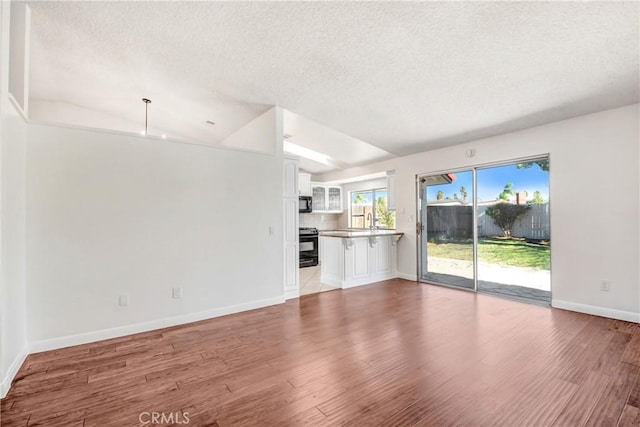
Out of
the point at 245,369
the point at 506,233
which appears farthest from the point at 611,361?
the point at 245,369

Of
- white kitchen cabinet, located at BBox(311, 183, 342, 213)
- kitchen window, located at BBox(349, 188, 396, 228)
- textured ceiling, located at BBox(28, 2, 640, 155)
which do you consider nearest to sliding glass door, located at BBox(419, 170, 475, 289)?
textured ceiling, located at BBox(28, 2, 640, 155)

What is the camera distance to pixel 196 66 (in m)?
3.37

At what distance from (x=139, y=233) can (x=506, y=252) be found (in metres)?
5.07

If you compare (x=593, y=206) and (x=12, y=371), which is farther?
(x=593, y=206)

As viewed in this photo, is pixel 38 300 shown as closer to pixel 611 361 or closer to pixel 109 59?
pixel 109 59

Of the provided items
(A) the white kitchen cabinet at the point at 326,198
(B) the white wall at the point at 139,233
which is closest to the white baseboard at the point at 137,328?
(B) the white wall at the point at 139,233

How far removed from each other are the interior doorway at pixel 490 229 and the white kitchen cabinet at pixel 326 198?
3.12 meters

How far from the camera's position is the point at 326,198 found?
320 inches

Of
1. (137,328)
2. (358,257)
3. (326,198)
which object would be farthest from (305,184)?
(137,328)

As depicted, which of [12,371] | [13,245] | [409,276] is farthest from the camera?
[409,276]

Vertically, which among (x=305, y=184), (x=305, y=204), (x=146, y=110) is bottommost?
(x=305, y=204)

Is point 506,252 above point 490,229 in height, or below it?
below

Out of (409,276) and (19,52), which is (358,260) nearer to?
(409,276)

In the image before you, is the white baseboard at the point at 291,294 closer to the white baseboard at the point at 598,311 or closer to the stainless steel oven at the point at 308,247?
the stainless steel oven at the point at 308,247
